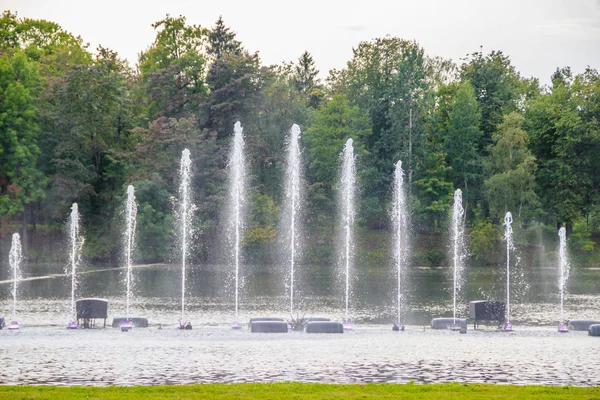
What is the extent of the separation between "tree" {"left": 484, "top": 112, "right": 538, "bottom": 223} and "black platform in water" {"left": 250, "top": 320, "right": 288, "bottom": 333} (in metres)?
56.4

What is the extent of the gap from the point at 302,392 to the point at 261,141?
240ft

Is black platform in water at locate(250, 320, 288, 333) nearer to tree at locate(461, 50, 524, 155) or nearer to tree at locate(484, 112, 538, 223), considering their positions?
tree at locate(484, 112, 538, 223)

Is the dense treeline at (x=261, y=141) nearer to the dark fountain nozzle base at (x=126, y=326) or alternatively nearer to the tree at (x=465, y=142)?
the tree at (x=465, y=142)

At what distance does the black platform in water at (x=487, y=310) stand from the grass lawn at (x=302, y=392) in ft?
48.4

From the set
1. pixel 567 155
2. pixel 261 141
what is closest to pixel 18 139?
pixel 261 141

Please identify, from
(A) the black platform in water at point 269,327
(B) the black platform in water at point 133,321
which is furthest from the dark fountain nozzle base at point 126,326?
(A) the black platform in water at point 269,327

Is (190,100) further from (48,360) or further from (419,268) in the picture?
(48,360)

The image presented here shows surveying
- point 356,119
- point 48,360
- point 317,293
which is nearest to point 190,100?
point 356,119

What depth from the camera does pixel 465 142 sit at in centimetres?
9162

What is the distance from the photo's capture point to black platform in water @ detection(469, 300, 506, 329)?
33.5 metres

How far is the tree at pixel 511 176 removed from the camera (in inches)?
3314

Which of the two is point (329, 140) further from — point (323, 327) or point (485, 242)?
point (323, 327)

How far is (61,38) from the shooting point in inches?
4213

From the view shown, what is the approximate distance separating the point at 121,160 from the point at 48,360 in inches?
2501
